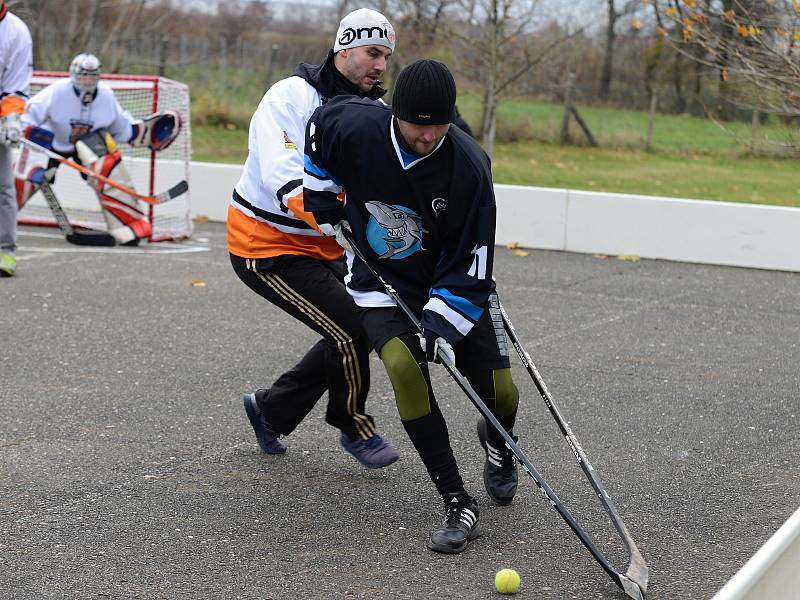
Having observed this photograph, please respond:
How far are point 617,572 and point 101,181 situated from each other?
329 inches

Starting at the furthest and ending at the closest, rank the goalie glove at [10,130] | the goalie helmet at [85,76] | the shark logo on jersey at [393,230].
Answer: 1. the goalie helmet at [85,76]
2. the goalie glove at [10,130]
3. the shark logo on jersey at [393,230]

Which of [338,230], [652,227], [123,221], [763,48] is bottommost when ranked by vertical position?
[123,221]

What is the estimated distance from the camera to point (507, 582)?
374 centimetres

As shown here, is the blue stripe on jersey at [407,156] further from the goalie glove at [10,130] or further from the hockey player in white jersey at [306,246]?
the goalie glove at [10,130]

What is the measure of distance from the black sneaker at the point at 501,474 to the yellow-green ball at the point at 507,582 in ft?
2.63

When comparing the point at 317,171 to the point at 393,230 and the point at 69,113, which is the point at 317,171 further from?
the point at 69,113

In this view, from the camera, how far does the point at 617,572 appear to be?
12.7ft

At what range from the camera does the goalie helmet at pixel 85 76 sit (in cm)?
1066

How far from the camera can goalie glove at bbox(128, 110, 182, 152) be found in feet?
37.0

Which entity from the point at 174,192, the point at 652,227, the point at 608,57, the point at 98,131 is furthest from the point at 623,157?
the point at 98,131

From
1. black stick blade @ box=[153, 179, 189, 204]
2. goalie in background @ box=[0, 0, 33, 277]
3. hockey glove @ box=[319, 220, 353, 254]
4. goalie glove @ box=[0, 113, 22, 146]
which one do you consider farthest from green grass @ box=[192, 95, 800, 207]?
hockey glove @ box=[319, 220, 353, 254]

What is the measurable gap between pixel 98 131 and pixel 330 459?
22.5ft

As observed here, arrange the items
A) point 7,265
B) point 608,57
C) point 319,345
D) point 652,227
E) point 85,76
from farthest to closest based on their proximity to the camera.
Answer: point 608,57 → point 652,227 → point 85,76 → point 7,265 → point 319,345

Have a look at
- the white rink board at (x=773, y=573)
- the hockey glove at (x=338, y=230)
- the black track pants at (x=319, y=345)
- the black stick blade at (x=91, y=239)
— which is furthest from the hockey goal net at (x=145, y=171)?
the white rink board at (x=773, y=573)
